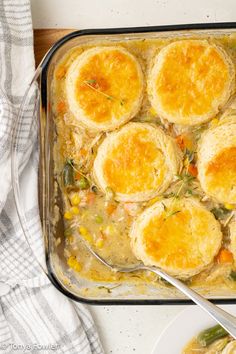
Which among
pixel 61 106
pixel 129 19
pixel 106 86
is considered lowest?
pixel 61 106

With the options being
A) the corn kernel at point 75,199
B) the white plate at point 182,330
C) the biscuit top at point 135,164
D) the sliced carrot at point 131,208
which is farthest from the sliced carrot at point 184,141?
the white plate at point 182,330

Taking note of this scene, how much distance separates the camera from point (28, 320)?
11.9ft

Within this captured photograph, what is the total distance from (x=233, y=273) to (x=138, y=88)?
1062mm

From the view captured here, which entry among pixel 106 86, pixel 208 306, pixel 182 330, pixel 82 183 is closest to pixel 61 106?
pixel 106 86

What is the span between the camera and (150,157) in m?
3.14

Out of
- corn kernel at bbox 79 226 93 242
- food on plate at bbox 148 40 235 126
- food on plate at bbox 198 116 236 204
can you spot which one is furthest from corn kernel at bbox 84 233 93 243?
food on plate at bbox 148 40 235 126

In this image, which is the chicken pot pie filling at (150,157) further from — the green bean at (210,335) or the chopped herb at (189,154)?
the green bean at (210,335)

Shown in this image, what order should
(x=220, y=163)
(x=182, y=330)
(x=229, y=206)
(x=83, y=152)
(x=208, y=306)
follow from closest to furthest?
(x=208, y=306) < (x=220, y=163) < (x=229, y=206) < (x=83, y=152) < (x=182, y=330)

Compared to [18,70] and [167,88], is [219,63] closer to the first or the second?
[167,88]

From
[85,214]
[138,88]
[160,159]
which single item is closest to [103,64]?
[138,88]

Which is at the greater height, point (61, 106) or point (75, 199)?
point (61, 106)

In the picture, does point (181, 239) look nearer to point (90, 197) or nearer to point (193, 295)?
point (193, 295)

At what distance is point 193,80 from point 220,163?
0.43m

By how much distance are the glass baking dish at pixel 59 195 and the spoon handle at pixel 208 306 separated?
5.1 inches
